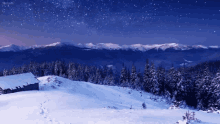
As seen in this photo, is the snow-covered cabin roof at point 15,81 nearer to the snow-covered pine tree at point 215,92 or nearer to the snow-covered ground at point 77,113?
the snow-covered ground at point 77,113

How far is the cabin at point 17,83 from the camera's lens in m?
27.5

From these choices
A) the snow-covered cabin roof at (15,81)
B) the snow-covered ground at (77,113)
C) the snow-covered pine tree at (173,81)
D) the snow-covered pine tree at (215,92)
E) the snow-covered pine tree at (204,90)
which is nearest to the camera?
the snow-covered ground at (77,113)

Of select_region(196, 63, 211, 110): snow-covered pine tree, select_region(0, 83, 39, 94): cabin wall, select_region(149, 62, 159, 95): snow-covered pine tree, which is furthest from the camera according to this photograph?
select_region(149, 62, 159, 95): snow-covered pine tree

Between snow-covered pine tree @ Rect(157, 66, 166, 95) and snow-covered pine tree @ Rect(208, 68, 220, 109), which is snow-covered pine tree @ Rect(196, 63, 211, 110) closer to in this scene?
snow-covered pine tree @ Rect(208, 68, 220, 109)

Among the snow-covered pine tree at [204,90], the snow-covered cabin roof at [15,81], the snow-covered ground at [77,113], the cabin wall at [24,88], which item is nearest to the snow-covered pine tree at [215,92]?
the snow-covered pine tree at [204,90]

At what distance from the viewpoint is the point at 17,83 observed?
96.3ft

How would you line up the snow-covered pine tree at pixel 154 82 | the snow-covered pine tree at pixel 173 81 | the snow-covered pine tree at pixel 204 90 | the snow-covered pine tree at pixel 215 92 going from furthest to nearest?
the snow-covered pine tree at pixel 154 82
the snow-covered pine tree at pixel 173 81
the snow-covered pine tree at pixel 204 90
the snow-covered pine tree at pixel 215 92

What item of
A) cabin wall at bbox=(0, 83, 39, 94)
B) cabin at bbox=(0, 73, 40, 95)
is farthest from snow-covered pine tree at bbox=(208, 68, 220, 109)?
cabin at bbox=(0, 73, 40, 95)

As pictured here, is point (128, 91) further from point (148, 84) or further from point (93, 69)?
point (93, 69)

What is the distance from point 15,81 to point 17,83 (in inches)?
37.7

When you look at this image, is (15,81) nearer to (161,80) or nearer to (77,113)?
(77,113)

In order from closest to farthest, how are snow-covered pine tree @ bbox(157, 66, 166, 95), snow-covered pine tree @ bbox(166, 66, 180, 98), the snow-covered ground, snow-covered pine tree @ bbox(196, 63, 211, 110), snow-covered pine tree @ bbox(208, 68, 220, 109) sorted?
the snow-covered ground → snow-covered pine tree @ bbox(208, 68, 220, 109) → snow-covered pine tree @ bbox(196, 63, 211, 110) → snow-covered pine tree @ bbox(166, 66, 180, 98) → snow-covered pine tree @ bbox(157, 66, 166, 95)

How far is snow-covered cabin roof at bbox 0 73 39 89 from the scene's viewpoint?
2791 cm

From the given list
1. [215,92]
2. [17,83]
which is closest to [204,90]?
[215,92]
